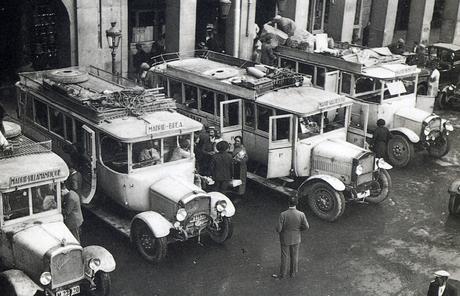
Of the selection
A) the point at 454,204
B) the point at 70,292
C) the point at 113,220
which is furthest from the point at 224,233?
the point at 454,204

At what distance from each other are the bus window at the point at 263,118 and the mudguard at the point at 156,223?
13.1 feet

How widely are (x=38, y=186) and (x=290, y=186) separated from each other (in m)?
6.49

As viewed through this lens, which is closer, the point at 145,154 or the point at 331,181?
the point at 145,154

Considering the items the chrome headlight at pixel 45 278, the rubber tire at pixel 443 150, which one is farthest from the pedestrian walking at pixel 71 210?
the rubber tire at pixel 443 150

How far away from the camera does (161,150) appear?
1184 centimetres

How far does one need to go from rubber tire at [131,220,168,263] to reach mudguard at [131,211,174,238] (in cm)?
13

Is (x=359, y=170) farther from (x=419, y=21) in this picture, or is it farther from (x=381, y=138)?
(x=419, y=21)

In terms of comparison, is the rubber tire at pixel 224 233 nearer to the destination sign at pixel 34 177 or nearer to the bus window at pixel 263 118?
the bus window at pixel 263 118

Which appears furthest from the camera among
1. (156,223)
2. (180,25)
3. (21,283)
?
(180,25)

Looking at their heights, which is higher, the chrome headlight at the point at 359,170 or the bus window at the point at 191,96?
the bus window at the point at 191,96

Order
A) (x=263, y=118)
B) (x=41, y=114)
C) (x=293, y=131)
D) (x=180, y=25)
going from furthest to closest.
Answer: (x=180, y=25), (x=263, y=118), (x=41, y=114), (x=293, y=131)

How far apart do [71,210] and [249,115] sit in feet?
17.6

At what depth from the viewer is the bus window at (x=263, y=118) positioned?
14133 mm

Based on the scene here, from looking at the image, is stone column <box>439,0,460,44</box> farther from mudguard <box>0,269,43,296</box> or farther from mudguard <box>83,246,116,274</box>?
mudguard <box>0,269,43,296</box>
